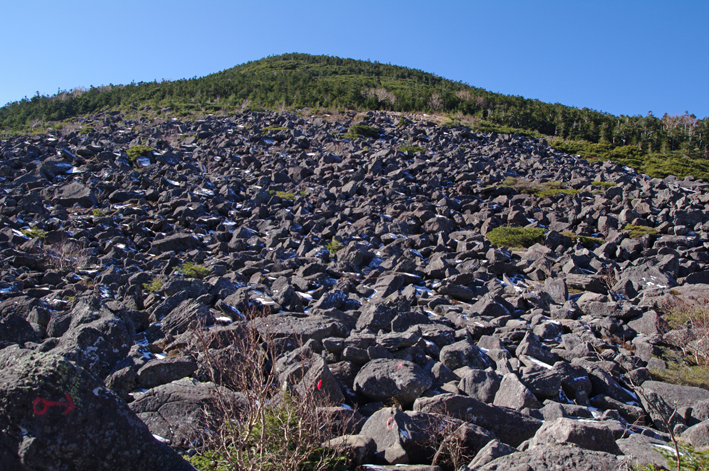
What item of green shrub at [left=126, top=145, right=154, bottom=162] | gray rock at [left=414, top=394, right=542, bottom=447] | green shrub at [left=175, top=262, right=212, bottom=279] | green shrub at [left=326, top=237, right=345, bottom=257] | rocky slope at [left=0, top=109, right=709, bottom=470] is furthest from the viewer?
green shrub at [left=126, top=145, right=154, bottom=162]

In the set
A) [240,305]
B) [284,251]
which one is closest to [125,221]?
[284,251]

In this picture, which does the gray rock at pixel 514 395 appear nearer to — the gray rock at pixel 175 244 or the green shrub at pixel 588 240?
the gray rock at pixel 175 244

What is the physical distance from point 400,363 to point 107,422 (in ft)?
9.25

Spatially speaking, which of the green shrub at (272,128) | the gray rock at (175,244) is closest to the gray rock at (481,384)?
the gray rock at (175,244)

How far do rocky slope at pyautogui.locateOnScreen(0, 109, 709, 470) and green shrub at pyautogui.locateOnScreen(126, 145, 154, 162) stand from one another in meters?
0.34

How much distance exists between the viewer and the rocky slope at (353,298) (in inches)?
121

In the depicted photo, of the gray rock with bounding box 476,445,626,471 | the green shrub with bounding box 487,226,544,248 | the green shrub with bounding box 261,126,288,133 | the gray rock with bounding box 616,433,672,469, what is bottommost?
the gray rock with bounding box 616,433,672,469

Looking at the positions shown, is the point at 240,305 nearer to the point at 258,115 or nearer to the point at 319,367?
the point at 319,367

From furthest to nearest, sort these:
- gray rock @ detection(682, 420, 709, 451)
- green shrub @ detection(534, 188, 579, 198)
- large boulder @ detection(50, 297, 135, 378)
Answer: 1. green shrub @ detection(534, 188, 579, 198)
2. large boulder @ detection(50, 297, 135, 378)
3. gray rock @ detection(682, 420, 709, 451)

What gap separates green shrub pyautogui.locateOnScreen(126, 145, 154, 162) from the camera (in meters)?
17.3

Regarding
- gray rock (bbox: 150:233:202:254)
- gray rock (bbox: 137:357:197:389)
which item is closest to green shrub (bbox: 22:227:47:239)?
gray rock (bbox: 150:233:202:254)

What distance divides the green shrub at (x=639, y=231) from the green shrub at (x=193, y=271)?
34.5ft

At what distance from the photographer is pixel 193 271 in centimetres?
834

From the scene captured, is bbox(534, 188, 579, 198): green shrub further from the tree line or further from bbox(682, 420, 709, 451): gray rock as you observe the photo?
the tree line
